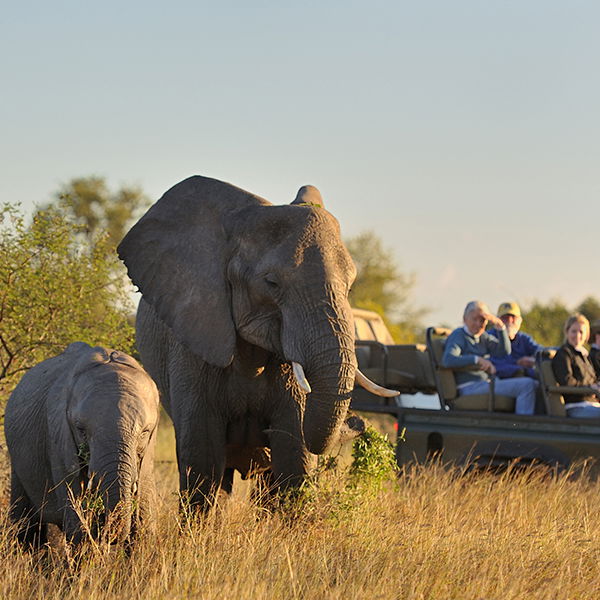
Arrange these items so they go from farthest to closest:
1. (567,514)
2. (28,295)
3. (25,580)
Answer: (28,295) → (567,514) → (25,580)

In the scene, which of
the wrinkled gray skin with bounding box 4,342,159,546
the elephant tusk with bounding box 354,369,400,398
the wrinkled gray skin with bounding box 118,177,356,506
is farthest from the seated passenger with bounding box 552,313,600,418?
the wrinkled gray skin with bounding box 4,342,159,546

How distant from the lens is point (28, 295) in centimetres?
944

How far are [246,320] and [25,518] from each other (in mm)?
1750

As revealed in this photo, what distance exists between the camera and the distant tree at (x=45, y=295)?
9367 millimetres

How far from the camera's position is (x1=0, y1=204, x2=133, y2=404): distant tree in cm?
937

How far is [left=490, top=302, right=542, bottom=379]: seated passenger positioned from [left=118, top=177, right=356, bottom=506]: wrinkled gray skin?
374 cm

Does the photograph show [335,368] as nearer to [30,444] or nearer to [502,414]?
[30,444]

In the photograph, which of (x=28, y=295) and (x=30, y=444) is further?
(x=28, y=295)

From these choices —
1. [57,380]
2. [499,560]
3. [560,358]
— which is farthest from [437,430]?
[57,380]

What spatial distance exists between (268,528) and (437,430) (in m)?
3.90

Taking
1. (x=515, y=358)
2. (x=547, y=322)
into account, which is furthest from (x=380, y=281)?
(x=515, y=358)

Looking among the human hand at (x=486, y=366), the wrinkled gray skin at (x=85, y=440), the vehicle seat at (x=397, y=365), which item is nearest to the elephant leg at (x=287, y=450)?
the wrinkled gray skin at (x=85, y=440)

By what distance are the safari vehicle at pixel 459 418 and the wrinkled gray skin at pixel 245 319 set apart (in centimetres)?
281

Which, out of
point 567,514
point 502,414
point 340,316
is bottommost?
point 567,514
